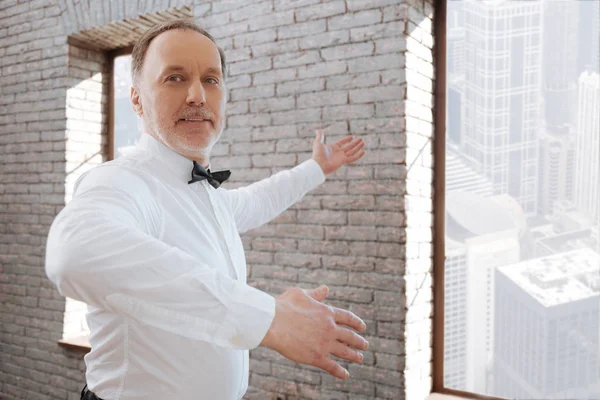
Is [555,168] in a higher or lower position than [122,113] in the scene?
lower

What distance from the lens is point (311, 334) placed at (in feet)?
2.68

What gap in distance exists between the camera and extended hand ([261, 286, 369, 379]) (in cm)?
81

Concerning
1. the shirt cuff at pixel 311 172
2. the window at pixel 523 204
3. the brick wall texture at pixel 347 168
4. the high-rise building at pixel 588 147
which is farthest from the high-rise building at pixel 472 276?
the shirt cuff at pixel 311 172

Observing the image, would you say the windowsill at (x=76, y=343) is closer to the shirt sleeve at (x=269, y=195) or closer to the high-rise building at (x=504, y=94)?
the shirt sleeve at (x=269, y=195)

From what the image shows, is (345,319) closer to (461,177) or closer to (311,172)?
(311,172)

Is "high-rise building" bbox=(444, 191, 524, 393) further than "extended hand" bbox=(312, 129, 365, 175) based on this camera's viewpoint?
Yes

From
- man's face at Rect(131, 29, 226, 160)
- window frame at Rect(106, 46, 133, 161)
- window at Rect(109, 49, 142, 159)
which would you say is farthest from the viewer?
window frame at Rect(106, 46, 133, 161)

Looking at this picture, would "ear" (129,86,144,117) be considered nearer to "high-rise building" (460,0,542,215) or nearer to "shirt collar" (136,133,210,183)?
"shirt collar" (136,133,210,183)

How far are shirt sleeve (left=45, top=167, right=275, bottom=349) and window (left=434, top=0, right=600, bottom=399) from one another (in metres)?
1.99

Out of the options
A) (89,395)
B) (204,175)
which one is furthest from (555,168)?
(89,395)

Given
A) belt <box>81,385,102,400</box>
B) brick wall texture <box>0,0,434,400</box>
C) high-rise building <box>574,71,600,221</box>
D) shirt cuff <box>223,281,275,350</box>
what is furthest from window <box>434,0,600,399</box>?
shirt cuff <box>223,281,275,350</box>

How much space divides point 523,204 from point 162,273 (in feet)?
6.98

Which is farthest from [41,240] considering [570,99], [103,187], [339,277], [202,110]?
[570,99]

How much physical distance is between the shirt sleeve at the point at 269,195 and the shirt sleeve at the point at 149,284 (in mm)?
1085
